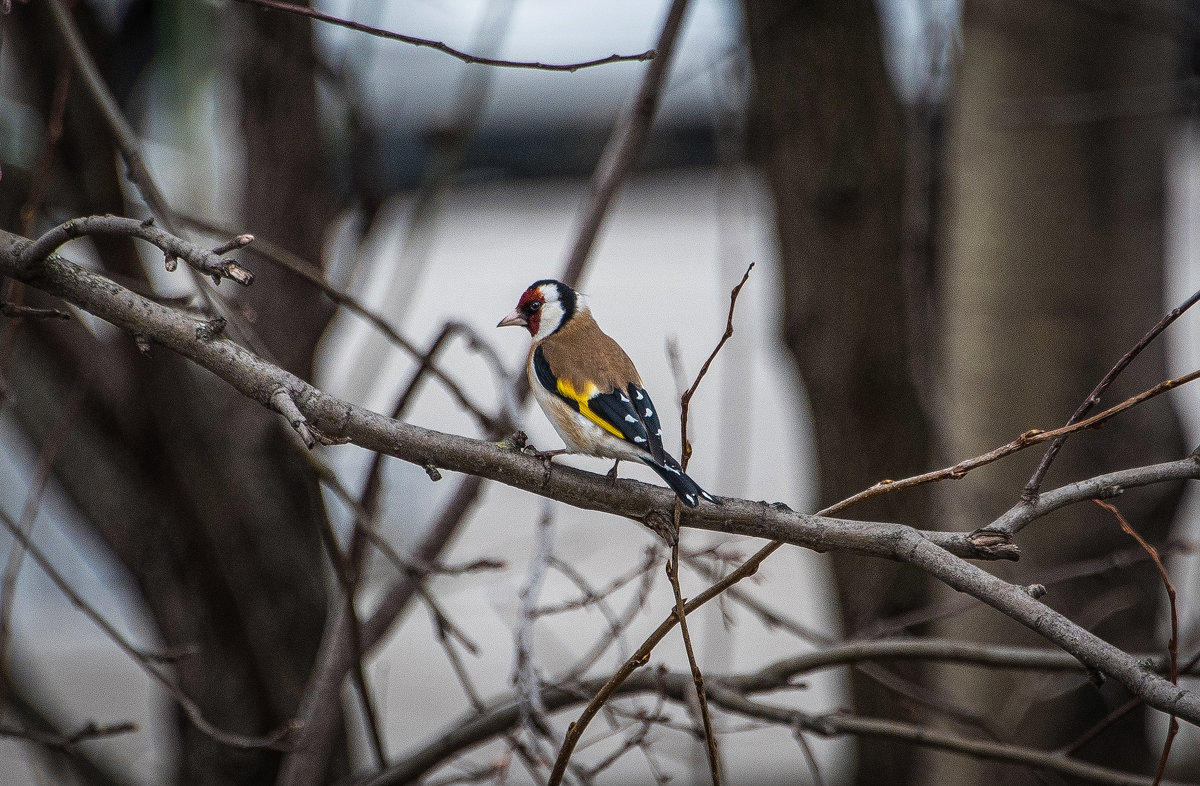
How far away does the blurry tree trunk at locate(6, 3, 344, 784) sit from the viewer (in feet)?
10.5

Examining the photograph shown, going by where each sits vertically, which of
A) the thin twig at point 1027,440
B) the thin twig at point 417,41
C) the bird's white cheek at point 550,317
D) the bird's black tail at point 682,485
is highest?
the bird's white cheek at point 550,317

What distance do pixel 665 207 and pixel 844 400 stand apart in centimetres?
493

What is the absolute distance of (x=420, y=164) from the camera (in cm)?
635

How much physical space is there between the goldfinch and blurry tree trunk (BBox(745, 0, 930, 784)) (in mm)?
855

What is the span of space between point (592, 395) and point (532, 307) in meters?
0.68

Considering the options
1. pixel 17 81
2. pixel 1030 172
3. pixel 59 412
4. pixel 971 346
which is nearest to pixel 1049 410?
pixel 971 346

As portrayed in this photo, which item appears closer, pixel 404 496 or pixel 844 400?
pixel 844 400

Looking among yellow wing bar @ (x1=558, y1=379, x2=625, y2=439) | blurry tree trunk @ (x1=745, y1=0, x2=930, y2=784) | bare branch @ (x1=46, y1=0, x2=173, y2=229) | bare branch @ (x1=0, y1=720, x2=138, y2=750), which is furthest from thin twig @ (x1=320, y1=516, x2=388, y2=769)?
blurry tree trunk @ (x1=745, y1=0, x2=930, y2=784)

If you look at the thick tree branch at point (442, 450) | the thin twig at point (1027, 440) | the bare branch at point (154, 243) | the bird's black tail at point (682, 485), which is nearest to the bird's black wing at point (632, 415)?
the bird's black tail at point (682, 485)

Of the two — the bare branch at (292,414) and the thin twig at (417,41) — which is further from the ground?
the thin twig at (417,41)

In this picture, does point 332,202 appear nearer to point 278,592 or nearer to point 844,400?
point 278,592

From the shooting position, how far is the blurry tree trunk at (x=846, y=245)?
3123 millimetres

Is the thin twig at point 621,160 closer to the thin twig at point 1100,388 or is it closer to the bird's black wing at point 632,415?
the bird's black wing at point 632,415

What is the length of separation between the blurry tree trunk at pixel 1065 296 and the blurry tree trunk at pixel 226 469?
2.27 m
